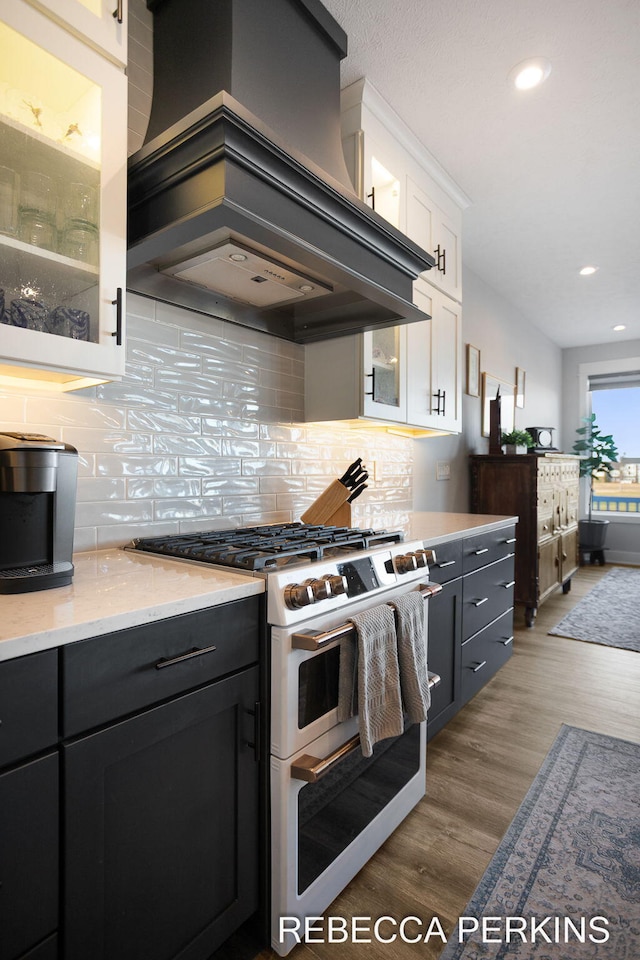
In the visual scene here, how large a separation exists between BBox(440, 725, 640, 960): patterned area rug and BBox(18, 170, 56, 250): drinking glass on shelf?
1.91 m

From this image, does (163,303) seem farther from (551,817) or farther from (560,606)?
(560,606)

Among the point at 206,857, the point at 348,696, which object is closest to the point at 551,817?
the point at 348,696

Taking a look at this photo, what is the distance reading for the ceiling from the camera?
1.80 meters

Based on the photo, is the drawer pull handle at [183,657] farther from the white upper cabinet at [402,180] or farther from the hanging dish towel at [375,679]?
the white upper cabinet at [402,180]

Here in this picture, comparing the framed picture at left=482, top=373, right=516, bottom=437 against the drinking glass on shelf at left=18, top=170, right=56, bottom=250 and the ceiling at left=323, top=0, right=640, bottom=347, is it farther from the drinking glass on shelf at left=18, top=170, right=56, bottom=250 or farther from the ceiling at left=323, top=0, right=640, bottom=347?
the drinking glass on shelf at left=18, top=170, right=56, bottom=250

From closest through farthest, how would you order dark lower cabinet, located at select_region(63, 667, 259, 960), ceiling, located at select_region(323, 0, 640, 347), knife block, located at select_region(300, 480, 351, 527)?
1. dark lower cabinet, located at select_region(63, 667, 259, 960)
2. ceiling, located at select_region(323, 0, 640, 347)
3. knife block, located at select_region(300, 480, 351, 527)

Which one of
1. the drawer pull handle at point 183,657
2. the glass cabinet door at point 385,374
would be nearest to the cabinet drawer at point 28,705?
the drawer pull handle at point 183,657

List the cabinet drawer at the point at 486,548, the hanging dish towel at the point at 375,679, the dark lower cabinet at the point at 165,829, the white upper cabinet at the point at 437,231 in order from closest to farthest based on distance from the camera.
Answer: the dark lower cabinet at the point at 165,829
the hanging dish towel at the point at 375,679
the cabinet drawer at the point at 486,548
the white upper cabinet at the point at 437,231

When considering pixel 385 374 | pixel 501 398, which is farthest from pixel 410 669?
pixel 501 398

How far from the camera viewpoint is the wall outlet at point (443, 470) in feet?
11.8

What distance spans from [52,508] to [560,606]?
4243 mm

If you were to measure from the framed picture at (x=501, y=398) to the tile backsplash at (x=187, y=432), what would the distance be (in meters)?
2.36

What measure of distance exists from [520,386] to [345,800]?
4.69m

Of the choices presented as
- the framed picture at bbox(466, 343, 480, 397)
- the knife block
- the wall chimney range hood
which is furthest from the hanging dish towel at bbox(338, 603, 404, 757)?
the framed picture at bbox(466, 343, 480, 397)
